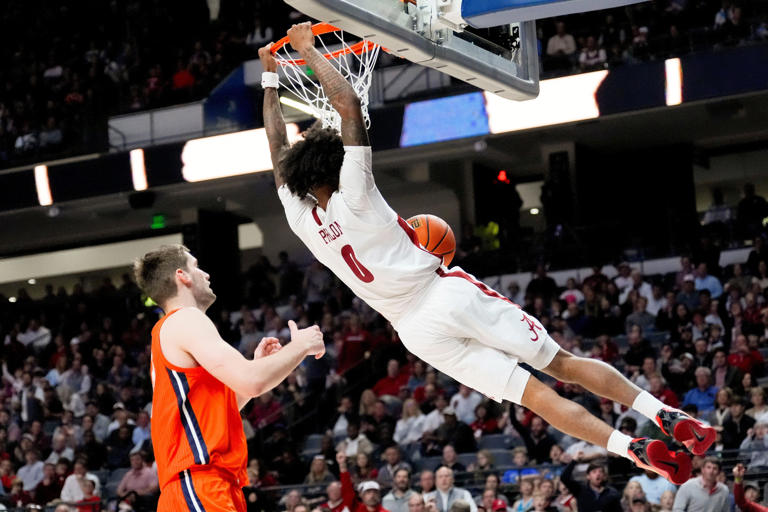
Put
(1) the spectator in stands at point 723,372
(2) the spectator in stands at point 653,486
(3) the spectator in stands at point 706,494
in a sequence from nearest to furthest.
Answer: (3) the spectator in stands at point 706,494 → (2) the spectator in stands at point 653,486 → (1) the spectator in stands at point 723,372

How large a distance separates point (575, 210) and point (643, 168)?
2.15 m

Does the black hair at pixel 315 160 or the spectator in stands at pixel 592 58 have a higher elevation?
the spectator in stands at pixel 592 58

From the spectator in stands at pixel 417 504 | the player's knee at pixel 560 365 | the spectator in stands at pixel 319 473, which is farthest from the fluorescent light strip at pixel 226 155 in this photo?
the player's knee at pixel 560 365

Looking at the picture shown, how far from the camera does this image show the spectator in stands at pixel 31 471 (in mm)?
15023

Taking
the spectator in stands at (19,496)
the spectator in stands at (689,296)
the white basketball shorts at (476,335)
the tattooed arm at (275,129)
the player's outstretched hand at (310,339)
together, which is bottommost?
the spectator in stands at (19,496)

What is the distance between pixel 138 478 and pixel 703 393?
22.0 ft

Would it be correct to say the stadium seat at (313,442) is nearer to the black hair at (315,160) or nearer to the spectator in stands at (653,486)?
the spectator in stands at (653,486)

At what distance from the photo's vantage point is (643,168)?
21266 mm

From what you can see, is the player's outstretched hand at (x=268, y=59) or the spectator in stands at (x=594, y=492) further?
the spectator in stands at (x=594, y=492)

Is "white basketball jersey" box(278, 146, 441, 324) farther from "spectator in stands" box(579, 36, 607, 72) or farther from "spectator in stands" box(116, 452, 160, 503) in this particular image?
"spectator in stands" box(579, 36, 607, 72)

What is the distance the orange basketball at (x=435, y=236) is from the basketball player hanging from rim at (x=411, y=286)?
0.26 meters

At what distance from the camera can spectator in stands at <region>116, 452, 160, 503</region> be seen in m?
13.7

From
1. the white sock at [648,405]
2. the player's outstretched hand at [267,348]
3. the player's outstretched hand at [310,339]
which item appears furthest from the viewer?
the white sock at [648,405]

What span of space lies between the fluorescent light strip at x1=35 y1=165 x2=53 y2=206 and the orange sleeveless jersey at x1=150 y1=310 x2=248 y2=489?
50.5 ft
